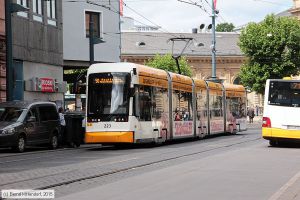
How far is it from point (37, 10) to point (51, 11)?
2.00 meters

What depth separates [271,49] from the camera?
7188cm

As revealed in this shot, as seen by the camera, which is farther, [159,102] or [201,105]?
[201,105]

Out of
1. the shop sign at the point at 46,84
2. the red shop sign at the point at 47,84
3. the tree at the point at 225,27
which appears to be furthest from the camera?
the tree at the point at 225,27

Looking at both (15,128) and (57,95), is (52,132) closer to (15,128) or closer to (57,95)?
(15,128)

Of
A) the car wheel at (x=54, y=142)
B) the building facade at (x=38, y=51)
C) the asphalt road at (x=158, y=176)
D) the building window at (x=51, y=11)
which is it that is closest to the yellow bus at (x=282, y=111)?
the asphalt road at (x=158, y=176)

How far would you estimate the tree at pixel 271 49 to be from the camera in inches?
2815

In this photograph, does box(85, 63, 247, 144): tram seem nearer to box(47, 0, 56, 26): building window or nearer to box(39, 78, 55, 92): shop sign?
box(39, 78, 55, 92): shop sign

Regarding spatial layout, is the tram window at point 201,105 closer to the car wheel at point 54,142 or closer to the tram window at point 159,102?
the tram window at point 159,102

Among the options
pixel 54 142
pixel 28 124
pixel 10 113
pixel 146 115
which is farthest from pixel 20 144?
pixel 146 115

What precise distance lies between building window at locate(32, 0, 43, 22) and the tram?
10.1m

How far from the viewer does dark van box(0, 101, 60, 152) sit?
72.3 feet

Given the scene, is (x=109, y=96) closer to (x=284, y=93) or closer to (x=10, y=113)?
(x=10, y=113)

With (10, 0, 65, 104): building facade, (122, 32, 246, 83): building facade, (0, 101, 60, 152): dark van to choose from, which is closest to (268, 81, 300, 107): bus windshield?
(0, 101, 60, 152): dark van

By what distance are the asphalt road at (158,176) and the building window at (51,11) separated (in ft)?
63.4
